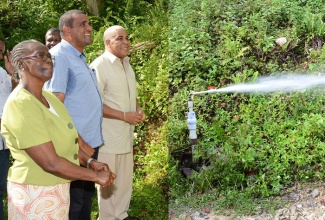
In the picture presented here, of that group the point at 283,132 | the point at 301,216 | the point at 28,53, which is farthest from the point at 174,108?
the point at 28,53

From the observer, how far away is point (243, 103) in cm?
512

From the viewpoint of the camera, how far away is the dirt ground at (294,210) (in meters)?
4.01

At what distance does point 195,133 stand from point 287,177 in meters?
0.99

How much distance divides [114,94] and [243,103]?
Answer: 1.72 metres

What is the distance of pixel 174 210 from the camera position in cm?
435

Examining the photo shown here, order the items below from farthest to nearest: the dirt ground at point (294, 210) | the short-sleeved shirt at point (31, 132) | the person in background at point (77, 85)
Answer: the dirt ground at point (294, 210) < the person in background at point (77, 85) < the short-sleeved shirt at point (31, 132)

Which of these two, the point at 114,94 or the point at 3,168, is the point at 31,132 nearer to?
the point at 3,168

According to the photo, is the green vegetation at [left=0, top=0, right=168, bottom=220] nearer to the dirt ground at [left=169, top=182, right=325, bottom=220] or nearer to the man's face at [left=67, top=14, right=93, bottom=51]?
the dirt ground at [left=169, top=182, right=325, bottom=220]

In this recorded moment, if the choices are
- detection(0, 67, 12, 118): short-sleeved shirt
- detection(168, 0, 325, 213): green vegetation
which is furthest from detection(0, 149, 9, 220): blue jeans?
detection(168, 0, 325, 213): green vegetation

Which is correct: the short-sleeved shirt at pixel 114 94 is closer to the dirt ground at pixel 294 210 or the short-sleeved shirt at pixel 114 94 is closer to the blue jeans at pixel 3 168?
the blue jeans at pixel 3 168

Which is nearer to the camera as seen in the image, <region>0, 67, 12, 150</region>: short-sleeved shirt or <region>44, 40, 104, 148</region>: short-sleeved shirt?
<region>44, 40, 104, 148</region>: short-sleeved shirt

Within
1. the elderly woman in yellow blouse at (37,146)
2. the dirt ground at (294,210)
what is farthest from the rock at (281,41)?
the elderly woman in yellow blouse at (37,146)

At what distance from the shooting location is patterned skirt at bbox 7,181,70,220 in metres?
2.16

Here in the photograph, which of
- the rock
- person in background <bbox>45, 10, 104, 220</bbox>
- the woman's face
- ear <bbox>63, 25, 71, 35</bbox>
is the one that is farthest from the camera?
the rock
